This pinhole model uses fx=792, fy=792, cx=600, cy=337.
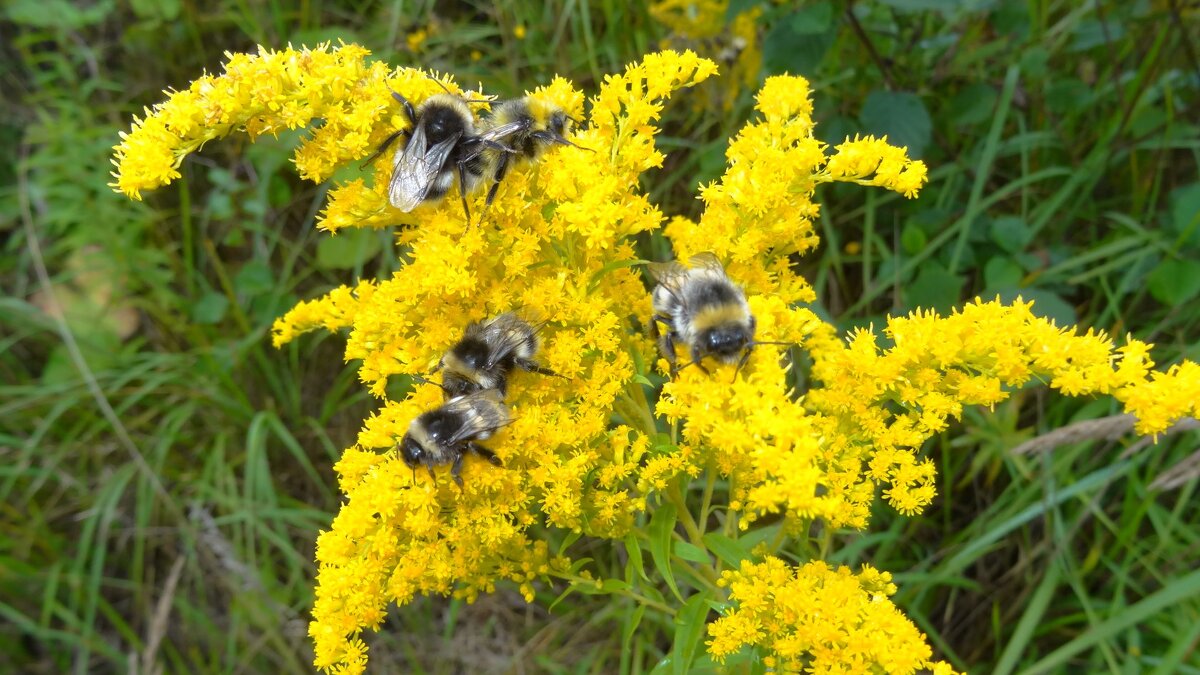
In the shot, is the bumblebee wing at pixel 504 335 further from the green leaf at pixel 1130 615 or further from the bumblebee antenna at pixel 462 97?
the green leaf at pixel 1130 615

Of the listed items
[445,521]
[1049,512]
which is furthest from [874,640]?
[1049,512]

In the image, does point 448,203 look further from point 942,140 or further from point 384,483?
point 942,140

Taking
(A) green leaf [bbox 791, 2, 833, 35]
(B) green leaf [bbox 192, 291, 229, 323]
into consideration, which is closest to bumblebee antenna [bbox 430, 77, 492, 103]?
(A) green leaf [bbox 791, 2, 833, 35]

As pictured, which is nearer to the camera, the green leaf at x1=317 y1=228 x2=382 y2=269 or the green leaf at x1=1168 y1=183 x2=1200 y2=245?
the green leaf at x1=1168 y1=183 x2=1200 y2=245

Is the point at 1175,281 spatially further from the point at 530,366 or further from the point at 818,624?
the point at 530,366

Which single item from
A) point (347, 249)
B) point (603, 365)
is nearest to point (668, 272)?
point (603, 365)

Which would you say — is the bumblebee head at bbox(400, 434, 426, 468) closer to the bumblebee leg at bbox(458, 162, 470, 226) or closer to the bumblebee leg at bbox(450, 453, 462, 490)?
the bumblebee leg at bbox(450, 453, 462, 490)
